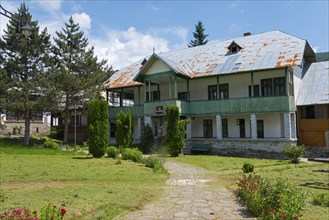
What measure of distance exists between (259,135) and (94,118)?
1306 cm

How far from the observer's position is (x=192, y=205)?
23.2 feet

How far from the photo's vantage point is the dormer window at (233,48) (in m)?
25.9

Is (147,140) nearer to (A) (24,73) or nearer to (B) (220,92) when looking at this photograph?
(B) (220,92)

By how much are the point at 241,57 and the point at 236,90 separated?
8.98 feet

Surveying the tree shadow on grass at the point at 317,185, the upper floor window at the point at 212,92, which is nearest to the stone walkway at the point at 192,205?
the tree shadow on grass at the point at 317,185

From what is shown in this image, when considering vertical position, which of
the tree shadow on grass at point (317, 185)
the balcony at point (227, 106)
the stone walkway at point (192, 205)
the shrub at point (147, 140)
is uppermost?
the balcony at point (227, 106)

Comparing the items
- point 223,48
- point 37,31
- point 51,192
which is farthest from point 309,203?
point 37,31

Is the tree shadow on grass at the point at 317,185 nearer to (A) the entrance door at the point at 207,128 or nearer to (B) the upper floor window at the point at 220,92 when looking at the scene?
(B) the upper floor window at the point at 220,92

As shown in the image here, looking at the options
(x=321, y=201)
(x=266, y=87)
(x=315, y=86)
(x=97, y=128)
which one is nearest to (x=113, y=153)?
(x=97, y=128)

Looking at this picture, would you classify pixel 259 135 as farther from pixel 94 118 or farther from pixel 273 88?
pixel 94 118

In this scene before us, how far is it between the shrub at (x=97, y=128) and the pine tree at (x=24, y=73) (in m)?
12.6

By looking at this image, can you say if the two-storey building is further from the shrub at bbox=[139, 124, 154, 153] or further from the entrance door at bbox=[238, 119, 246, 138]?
the shrub at bbox=[139, 124, 154, 153]

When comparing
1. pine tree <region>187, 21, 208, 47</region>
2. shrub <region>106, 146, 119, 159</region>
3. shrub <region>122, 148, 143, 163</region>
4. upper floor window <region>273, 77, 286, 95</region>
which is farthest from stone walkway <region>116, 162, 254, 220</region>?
pine tree <region>187, 21, 208, 47</region>

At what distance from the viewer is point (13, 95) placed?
95.2 ft
